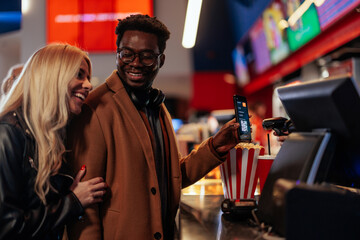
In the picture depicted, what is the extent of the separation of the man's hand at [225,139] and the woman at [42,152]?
64 cm

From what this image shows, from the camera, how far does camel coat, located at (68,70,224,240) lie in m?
1.39

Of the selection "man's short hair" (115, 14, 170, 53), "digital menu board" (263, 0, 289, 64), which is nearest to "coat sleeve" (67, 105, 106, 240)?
"man's short hair" (115, 14, 170, 53)

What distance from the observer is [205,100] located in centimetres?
1160

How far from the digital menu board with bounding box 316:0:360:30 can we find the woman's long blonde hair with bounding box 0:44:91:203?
2.50 meters

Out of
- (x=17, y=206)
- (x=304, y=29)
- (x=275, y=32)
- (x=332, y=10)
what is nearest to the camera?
(x=17, y=206)

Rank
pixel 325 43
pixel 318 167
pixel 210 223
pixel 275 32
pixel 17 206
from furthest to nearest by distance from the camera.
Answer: pixel 275 32 → pixel 325 43 → pixel 210 223 → pixel 17 206 → pixel 318 167

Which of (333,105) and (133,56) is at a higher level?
(133,56)

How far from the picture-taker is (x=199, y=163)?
1.84m

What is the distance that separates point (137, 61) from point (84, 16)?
4429 mm

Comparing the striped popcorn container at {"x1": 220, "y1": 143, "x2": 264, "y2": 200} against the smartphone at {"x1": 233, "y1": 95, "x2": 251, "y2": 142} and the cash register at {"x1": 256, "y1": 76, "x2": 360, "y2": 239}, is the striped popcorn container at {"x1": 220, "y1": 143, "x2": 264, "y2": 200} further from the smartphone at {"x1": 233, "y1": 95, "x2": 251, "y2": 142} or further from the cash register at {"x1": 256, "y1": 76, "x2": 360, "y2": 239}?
the cash register at {"x1": 256, "y1": 76, "x2": 360, "y2": 239}

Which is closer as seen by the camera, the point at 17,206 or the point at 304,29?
the point at 17,206

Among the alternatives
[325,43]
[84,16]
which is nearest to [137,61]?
[325,43]

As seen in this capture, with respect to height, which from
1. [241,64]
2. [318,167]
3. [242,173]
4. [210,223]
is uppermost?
[318,167]

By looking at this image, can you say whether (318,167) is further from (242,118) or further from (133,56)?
(133,56)
